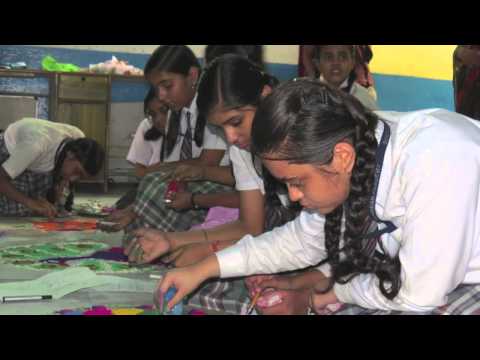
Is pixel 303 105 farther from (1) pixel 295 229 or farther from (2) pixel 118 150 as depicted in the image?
(2) pixel 118 150

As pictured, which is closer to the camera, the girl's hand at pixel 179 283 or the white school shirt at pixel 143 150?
the girl's hand at pixel 179 283

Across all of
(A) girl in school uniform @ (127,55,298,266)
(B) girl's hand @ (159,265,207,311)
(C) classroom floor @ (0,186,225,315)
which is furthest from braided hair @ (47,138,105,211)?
(B) girl's hand @ (159,265,207,311)

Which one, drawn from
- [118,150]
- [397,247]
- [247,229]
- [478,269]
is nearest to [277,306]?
[397,247]

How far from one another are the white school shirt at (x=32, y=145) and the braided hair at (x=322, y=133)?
2.78m

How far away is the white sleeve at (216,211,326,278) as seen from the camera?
131 cm

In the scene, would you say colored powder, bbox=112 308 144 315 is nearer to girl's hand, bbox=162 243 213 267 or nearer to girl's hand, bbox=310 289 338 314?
girl's hand, bbox=162 243 213 267

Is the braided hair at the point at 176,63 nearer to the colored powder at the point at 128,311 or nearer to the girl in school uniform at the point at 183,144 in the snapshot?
the girl in school uniform at the point at 183,144

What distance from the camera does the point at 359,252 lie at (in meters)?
1.16

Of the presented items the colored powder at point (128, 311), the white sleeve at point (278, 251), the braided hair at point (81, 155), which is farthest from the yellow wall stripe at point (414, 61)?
the white sleeve at point (278, 251)

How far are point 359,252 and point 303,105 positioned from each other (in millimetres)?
299

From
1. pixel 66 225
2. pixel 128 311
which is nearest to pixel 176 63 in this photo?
pixel 128 311

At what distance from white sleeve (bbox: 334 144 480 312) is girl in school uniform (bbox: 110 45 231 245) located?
49.3 inches

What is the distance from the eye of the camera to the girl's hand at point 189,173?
2.19m

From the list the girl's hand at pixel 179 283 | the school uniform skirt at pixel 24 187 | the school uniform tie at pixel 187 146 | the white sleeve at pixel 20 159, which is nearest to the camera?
the girl's hand at pixel 179 283
